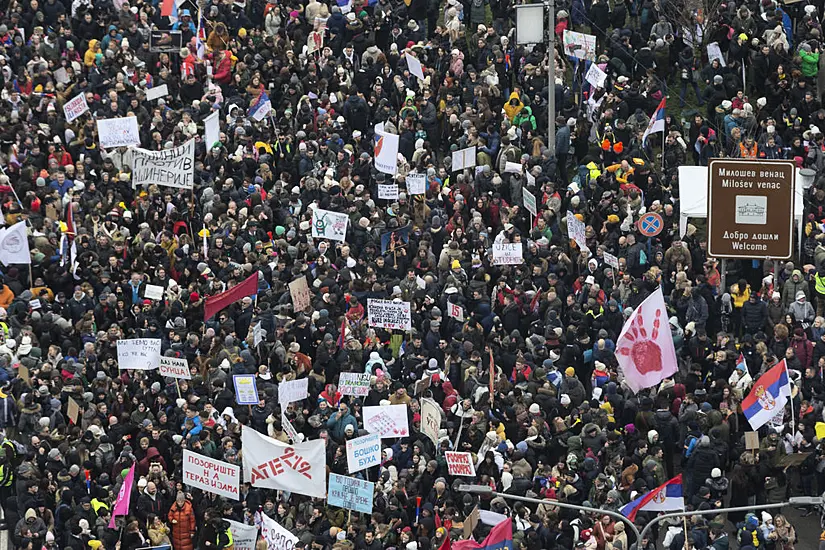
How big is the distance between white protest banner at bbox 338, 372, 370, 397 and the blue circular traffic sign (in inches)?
231

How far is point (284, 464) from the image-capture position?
3058cm

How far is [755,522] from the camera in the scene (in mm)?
29438

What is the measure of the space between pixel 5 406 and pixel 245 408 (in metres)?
3.77

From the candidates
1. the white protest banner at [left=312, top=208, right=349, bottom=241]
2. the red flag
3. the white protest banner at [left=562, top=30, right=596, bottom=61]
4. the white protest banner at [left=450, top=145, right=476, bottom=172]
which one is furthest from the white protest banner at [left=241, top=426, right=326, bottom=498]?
the white protest banner at [left=562, top=30, right=596, bottom=61]

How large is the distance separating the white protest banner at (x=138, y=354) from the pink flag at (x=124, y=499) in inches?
124

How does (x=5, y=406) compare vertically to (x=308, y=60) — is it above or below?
below

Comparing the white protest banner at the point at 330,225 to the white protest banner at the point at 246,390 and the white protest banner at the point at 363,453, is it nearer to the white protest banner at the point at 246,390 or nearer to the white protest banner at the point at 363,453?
the white protest banner at the point at 246,390

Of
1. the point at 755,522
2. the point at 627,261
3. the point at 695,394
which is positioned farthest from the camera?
the point at 627,261

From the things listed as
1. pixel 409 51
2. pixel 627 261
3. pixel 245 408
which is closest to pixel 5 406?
pixel 245 408

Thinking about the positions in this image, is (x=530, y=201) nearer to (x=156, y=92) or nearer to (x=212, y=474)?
(x=156, y=92)

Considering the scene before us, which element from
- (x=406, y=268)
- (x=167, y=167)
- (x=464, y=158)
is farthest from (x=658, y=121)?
(x=167, y=167)

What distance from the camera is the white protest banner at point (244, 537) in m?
30.3

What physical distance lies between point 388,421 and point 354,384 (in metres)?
1.32

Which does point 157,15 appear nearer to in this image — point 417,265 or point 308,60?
point 308,60
